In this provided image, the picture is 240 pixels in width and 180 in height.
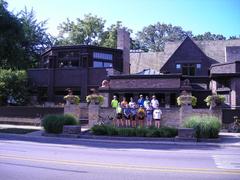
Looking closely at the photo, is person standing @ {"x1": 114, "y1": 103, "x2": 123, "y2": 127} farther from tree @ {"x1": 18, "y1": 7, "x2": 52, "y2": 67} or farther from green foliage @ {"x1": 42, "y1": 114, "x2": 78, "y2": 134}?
tree @ {"x1": 18, "y1": 7, "x2": 52, "y2": 67}

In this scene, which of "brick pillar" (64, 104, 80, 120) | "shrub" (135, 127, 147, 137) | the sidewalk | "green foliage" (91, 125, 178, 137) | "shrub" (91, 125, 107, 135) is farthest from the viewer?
"brick pillar" (64, 104, 80, 120)

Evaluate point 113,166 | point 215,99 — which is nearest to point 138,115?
point 215,99

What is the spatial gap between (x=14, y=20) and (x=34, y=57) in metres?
24.3

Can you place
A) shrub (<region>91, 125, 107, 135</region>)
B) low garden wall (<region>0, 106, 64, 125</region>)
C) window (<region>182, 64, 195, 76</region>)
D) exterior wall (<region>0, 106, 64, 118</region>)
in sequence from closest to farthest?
1. shrub (<region>91, 125, 107, 135</region>)
2. exterior wall (<region>0, 106, 64, 118</region>)
3. low garden wall (<region>0, 106, 64, 125</region>)
4. window (<region>182, 64, 195, 76</region>)

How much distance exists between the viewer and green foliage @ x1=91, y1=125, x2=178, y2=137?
22.0 meters

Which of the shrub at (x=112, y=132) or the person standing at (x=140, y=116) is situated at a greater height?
the person standing at (x=140, y=116)

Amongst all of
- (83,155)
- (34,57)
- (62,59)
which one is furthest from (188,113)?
(34,57)

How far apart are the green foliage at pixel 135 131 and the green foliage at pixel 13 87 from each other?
14673 mm

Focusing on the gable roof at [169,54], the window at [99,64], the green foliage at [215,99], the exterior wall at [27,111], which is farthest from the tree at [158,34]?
the green foliage at [215,99]

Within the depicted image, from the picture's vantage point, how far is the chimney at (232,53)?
144ft

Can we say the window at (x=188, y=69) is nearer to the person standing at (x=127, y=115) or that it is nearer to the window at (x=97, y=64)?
the window at (x=97, y=64)

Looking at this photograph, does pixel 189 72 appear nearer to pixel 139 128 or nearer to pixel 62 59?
pixel 62 59

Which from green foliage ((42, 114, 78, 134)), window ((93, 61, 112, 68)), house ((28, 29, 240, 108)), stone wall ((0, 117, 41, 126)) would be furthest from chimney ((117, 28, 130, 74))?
green foliage ((42, 114, 78, 134))

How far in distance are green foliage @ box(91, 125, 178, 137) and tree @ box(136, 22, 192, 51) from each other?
83.4 meters
